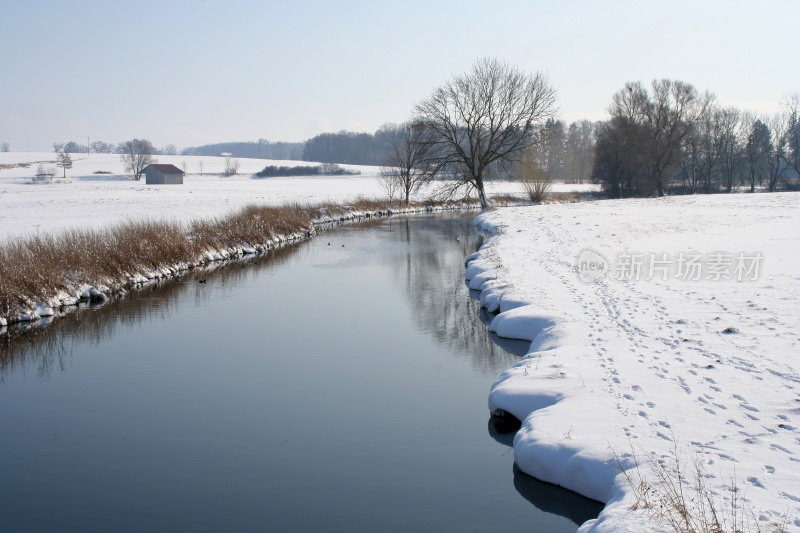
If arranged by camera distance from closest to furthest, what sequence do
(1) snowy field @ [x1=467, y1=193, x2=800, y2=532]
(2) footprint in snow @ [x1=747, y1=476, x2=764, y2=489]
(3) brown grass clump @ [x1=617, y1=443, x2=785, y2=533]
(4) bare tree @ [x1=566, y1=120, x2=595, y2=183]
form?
(3) brown grass clump @ [x1=617, y1=443, x2=785, y2=533], (2) footprint in snow @ [x1=747, y1=476, x2=764, y2=489], (1) snowy field @ [x1=467, y1=193, x2=800, y2=532], (4) bare tree @ [x1=566, y1=120, x2=595, y2=183]

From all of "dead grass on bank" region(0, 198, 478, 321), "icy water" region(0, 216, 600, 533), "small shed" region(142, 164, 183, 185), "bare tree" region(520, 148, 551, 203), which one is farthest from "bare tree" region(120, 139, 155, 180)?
"icy water" region(0, 216, 600, 533)

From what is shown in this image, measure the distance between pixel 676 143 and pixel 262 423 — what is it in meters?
54.0

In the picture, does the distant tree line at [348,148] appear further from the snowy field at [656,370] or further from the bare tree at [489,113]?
the snowy field at [656,370]

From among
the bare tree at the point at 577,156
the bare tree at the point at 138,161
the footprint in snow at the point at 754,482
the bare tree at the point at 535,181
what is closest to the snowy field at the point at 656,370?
the footprint in snow at the point at 754,482

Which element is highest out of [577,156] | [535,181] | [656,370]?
[577,156]

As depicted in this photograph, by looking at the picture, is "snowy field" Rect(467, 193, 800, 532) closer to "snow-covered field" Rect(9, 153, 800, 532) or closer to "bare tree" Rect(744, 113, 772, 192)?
"snow-covered field" Rect(9, 153, 800, 532)

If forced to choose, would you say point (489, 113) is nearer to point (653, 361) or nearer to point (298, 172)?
point (653, 361)

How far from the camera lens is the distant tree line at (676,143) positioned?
53938 mm

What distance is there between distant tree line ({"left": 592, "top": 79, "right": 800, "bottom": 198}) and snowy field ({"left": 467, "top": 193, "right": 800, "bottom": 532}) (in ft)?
130

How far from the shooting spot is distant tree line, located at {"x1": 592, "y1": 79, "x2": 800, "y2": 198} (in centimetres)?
5394

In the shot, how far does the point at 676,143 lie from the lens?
53.2 m

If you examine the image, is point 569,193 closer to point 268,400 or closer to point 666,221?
point 666,221

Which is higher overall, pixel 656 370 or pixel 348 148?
pixel 348 148

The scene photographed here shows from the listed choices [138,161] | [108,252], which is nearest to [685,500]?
[108,252]
